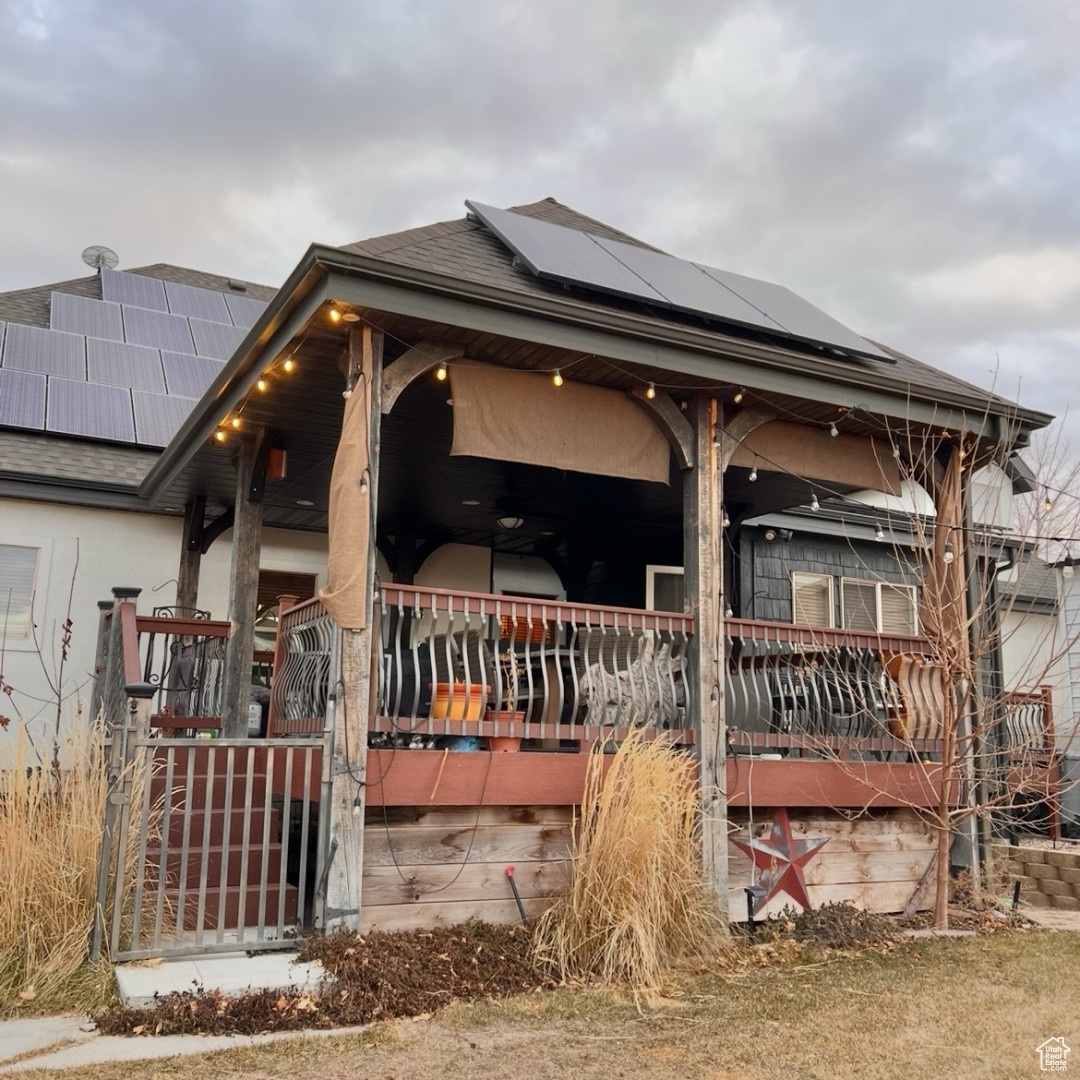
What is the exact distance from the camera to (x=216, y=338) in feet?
42.0

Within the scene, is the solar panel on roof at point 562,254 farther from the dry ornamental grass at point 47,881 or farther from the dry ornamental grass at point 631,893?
the dry ornamental grass at point 47,881

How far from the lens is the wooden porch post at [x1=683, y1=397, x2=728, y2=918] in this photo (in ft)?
20.3

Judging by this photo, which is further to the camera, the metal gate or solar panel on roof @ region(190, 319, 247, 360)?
solar panel on roof @ region(190, 319, 247, 360)

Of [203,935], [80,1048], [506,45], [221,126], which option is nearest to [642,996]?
[203,935]

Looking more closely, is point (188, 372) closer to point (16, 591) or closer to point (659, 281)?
point (16, 591)

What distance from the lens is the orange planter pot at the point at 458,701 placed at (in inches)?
228

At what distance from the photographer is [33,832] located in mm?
4703

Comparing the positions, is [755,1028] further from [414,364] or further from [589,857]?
[414,364]

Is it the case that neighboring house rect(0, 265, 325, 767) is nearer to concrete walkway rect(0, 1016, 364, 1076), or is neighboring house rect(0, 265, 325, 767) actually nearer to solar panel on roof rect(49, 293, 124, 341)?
solar panel on roof rect(49, 293, 124, 341)

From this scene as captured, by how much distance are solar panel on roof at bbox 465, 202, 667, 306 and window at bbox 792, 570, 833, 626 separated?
15.9 feet

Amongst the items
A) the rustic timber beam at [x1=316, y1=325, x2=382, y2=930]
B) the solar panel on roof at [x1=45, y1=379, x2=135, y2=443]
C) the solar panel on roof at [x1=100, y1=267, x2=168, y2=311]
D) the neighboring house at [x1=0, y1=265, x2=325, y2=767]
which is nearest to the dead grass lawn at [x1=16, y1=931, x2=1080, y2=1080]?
the rustic timber beam at [x1=316, y1=325, x2=382, y2=930]

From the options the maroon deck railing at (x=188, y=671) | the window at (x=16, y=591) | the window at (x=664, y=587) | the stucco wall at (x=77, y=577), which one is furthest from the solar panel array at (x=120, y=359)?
the window at (x=664, y=587)

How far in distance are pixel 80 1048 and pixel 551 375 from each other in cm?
417

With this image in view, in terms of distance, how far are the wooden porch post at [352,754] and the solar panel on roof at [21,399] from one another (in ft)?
18.1
